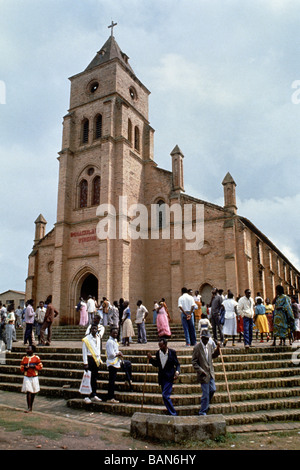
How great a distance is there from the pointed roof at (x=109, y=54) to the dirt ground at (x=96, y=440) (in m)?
27.0

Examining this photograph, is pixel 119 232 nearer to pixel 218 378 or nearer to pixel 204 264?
pixel 204 264

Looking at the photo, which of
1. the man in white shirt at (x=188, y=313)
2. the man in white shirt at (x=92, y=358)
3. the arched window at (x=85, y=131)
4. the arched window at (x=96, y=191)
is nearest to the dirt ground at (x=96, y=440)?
the man in white shirt at (x=92, y=358)

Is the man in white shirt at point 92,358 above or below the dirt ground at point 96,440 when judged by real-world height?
above

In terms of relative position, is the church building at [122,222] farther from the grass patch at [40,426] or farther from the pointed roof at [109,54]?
the grass patch at [40,426]

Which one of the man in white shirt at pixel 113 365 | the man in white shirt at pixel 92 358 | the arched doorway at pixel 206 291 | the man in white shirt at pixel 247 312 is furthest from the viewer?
the arched doorway at pixel 206 291

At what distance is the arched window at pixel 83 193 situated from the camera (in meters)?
26.6

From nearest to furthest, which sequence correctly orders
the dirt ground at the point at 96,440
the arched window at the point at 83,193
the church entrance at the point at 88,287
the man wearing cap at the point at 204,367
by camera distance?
the dirt ground at the point at 96,440 → the man wearing cap at the point at 204,367 → the church entrance at the point at 88,287 → the arched window at the point at 83,193

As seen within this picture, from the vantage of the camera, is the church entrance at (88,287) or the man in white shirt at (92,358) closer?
the man in white shirt at (92,358)

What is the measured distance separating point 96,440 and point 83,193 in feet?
72.2
